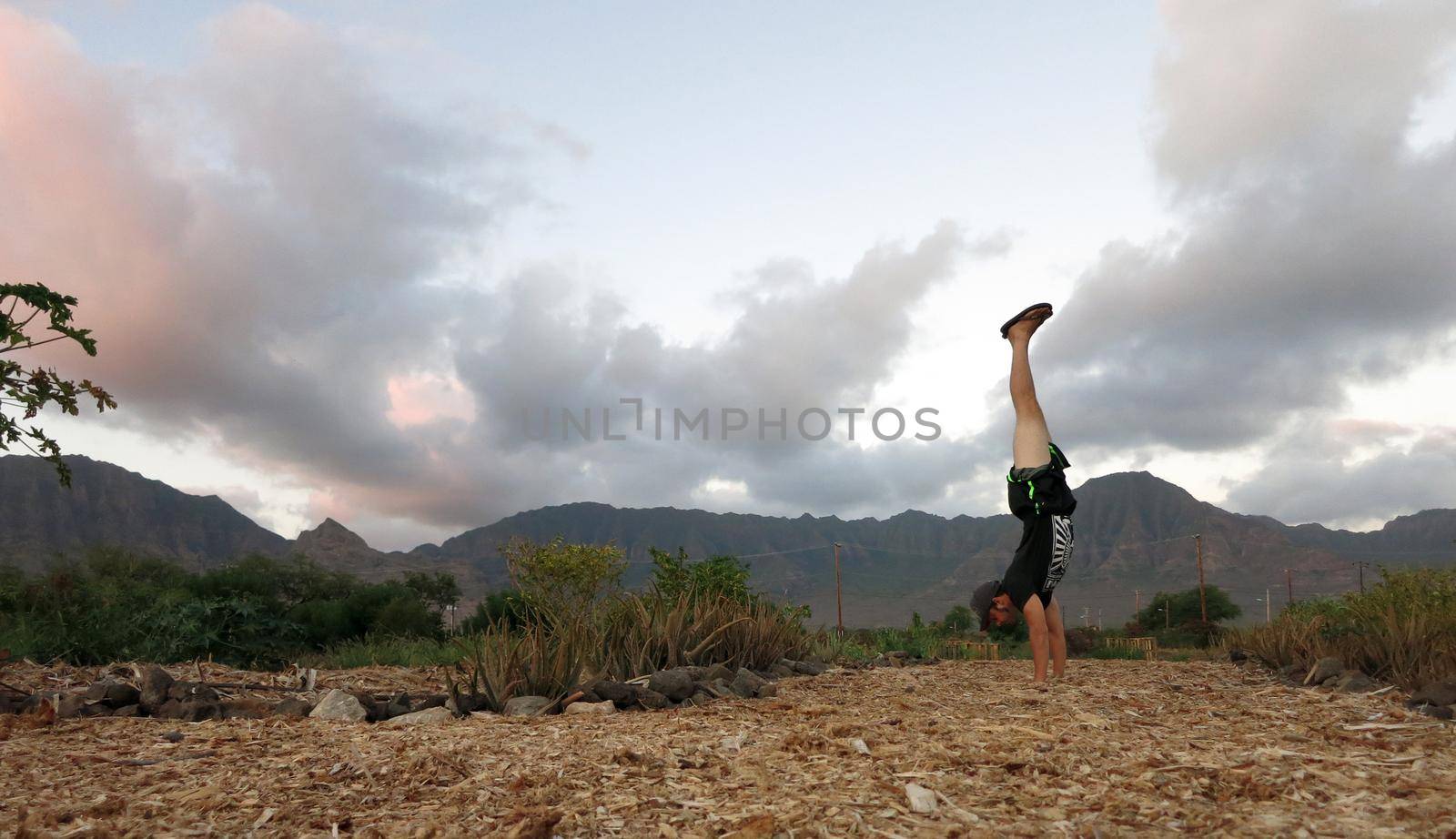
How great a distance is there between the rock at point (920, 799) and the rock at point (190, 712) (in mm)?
4982

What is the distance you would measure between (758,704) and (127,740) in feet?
12.4

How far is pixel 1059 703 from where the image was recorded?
5.66 metres

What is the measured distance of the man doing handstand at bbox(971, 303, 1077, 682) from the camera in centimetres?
717

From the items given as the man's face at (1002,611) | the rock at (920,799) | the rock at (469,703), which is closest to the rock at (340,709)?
the rock at (469,703)

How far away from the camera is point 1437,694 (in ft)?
19.0

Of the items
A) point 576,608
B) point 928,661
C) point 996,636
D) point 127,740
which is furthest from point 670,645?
point 996,636

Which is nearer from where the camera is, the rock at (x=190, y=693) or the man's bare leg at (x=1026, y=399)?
the rock at (x=190, y=693)

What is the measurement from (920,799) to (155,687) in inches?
223

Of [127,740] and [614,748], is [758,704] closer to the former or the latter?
[614,748]

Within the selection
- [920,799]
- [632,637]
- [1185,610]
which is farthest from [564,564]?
[1185,610]

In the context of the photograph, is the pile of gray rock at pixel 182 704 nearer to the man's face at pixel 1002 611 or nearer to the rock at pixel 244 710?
the rock at pixel 244 710

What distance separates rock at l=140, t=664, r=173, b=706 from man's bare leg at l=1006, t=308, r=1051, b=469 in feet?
21.5

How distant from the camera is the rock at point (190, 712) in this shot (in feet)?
20.1

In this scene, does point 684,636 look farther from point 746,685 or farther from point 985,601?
point 985,601
